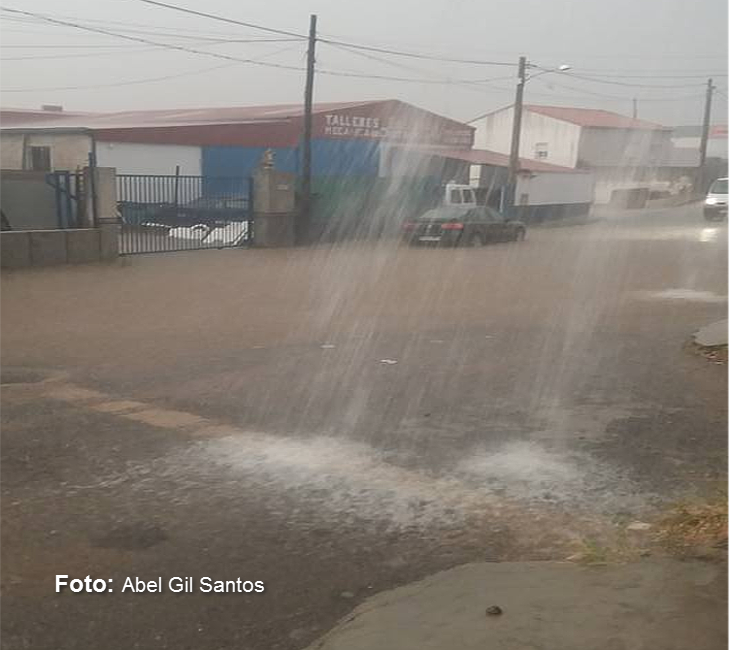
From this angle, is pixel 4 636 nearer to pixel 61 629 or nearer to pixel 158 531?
pixel 61 629

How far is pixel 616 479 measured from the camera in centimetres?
544

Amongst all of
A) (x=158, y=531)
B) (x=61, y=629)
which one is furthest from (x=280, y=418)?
(x=61, y=629)

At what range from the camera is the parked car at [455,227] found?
79.6ft

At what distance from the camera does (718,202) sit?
35.3 meters

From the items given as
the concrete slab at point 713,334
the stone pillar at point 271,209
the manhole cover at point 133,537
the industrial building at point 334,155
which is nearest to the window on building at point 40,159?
the industrial building at point 334,155

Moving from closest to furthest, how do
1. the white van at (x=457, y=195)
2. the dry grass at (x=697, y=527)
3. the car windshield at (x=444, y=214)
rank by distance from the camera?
the dry grass at (x=697, y=527) → the car windshield at (x=444, y=214) → the white van at (x=457, y=195)

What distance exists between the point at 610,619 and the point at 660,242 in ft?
85.4

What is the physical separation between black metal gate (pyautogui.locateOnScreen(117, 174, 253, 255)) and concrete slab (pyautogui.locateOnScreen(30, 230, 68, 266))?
304 centimetres

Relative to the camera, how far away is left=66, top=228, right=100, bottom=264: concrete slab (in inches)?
688

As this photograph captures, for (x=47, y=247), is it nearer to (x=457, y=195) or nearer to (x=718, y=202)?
(x=457, y=195)

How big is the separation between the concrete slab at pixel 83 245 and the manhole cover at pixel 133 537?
13.9 meters

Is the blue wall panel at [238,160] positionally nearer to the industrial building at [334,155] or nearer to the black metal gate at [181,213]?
the industrial building at [334,155]

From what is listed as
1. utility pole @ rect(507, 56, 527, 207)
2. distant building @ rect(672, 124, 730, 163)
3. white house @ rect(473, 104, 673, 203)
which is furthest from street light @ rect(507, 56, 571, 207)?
distant building @ rect(672, 124, 730, 163)

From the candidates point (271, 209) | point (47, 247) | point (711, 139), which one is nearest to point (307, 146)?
point (271, 209)
